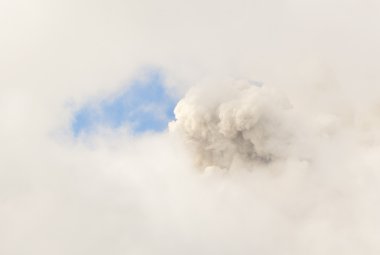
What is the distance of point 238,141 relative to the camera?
72188 millimetres

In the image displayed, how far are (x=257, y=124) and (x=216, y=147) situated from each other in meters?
6.37

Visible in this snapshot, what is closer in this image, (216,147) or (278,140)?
(216,147)

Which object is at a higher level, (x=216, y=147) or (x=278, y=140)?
(x=278, y=140)

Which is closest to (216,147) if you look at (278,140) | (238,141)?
(238,141)

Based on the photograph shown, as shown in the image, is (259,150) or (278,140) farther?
(278,140)

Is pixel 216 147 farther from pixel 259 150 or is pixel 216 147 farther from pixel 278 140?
pixel 278 140

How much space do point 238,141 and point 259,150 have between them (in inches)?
122

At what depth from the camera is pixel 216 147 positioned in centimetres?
7144

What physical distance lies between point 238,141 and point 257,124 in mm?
3587

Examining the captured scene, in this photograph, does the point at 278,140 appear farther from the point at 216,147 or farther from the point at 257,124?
the point at 216,147

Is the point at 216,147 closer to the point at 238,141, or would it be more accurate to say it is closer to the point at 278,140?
the point at 238,141

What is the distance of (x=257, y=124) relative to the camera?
7362 centimetres

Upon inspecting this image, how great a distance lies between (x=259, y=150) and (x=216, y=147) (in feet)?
18.8

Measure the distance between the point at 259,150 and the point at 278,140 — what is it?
573 centimetres
